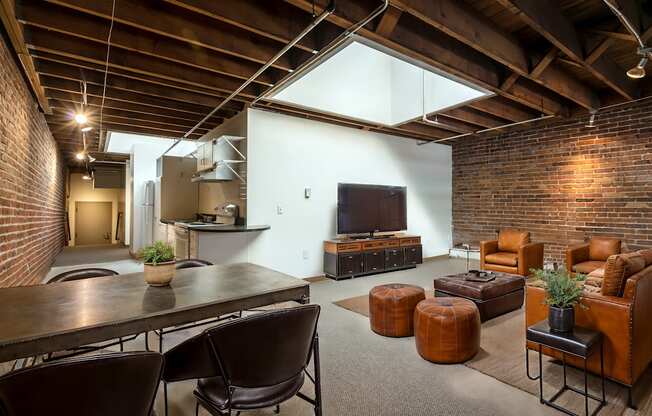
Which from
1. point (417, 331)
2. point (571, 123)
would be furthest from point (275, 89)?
point (571, 123)

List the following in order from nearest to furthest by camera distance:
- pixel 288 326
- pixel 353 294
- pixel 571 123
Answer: pixel 288 326, pixel 353 294, pixel 571 123

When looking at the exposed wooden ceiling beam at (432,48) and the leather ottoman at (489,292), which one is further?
the leather ottoman at (489,292)

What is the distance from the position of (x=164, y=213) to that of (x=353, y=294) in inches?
165

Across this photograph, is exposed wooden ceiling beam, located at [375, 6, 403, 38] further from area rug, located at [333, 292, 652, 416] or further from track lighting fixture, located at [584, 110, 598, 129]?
track lighting fixture, located at [584, 110, 598, 129]

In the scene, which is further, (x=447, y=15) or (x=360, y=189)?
(x=360, y=189)

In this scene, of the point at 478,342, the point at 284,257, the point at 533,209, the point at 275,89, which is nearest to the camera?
the point at 478,342

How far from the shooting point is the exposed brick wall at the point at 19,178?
2863 millimetres

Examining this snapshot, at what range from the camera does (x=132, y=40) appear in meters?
3.06

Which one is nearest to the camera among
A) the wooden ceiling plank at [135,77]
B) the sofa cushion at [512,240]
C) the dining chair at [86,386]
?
the dining chair at [86,386]

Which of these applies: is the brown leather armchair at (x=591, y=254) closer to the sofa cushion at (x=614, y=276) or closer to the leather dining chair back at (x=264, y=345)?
the sofa cushion at (x=614, y=276)

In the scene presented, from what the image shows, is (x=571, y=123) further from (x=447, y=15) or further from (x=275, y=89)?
(x=275, y=89)

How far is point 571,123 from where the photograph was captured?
584 cm

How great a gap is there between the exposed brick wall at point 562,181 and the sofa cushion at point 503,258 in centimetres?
160

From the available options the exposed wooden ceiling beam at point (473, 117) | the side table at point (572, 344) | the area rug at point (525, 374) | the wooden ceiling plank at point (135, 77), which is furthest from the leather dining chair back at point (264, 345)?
the exposed wooden ceiling beam at point (473, 117)
